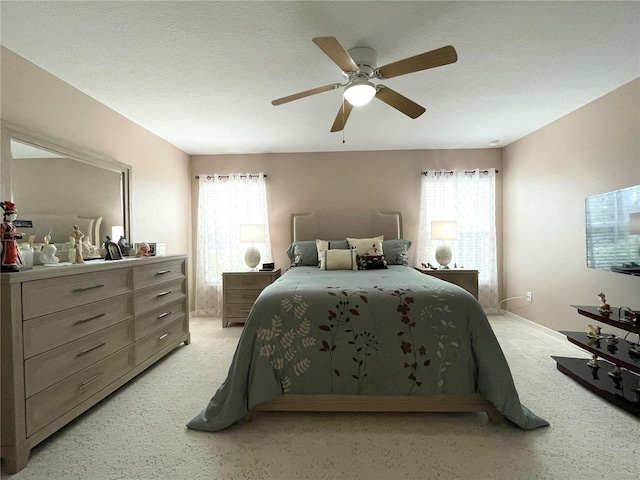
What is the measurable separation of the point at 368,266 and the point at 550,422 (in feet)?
6.27

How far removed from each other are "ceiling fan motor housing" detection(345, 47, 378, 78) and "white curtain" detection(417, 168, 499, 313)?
252cm

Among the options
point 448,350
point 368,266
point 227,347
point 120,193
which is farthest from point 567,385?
point 120,193

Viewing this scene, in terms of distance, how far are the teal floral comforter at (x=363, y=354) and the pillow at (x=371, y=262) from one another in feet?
4.79

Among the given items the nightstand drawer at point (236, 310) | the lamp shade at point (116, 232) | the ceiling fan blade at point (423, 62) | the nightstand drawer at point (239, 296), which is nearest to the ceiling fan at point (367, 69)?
the ceiling fan blade at point (423, 62)

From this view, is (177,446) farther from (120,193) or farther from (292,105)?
(292,105)

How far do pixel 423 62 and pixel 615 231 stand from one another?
1.99 meters

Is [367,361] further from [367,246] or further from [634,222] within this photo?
[634,222]

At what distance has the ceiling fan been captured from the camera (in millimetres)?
1521

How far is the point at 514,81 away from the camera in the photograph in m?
2.34

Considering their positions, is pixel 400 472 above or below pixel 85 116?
below

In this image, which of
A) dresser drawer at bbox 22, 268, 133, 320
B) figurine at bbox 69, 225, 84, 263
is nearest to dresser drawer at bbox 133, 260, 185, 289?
dresser drawer at bbox 22, 268, 133, 320

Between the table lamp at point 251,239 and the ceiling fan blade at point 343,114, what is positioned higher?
the ceiling fan blade at point 343,114

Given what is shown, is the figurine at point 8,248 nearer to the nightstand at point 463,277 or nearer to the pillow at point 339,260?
the pillow at point 339,260

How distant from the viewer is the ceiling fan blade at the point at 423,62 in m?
1.50
